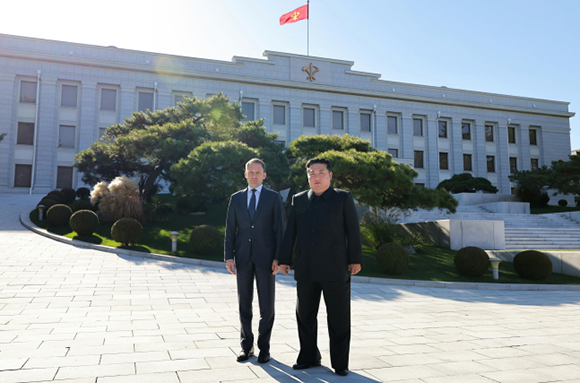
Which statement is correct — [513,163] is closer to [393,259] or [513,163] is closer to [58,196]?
[393,259]

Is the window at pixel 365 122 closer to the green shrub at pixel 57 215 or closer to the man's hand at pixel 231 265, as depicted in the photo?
the green shrub at pixel 57 215

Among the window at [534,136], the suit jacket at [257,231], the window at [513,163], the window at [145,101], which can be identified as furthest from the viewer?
the window at [534,136]

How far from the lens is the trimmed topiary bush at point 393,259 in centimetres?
1220

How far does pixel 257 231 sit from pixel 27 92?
37.1 metres

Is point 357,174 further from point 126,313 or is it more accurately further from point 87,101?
point 87,101

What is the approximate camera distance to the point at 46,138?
3331 cm

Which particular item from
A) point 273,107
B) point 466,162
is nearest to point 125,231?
point 273,107

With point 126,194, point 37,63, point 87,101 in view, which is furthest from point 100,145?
point 37,63

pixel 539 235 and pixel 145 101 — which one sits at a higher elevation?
pixel 145 101

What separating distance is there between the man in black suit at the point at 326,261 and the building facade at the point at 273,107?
3459 centimetres

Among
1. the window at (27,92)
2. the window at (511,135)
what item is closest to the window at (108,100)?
the window at (27,92)

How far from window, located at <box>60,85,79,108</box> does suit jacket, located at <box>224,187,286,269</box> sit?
3527 cm

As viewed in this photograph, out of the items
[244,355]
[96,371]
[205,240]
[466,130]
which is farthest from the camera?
[466,130]

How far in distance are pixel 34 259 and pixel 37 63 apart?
28000mm
